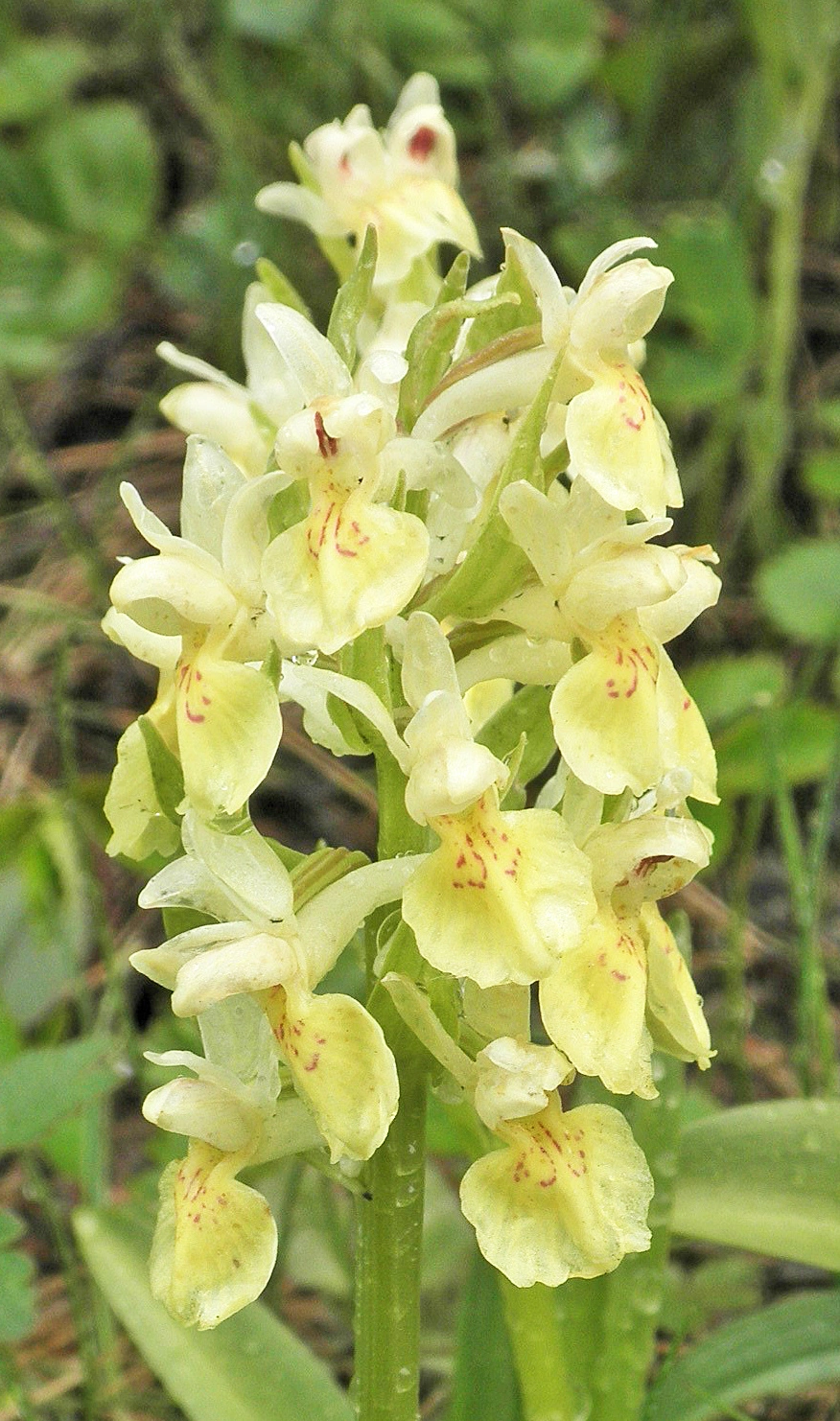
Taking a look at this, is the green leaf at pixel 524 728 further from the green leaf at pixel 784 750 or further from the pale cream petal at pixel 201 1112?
the green leaf at pixel 784 750

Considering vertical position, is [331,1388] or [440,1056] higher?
[440,1056]

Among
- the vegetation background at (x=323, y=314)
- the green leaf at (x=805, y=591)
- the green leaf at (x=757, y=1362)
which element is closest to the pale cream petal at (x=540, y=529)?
the vegetation background at (x=323, y=314)

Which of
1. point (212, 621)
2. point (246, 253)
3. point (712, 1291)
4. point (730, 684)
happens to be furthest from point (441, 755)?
point (246, 253)

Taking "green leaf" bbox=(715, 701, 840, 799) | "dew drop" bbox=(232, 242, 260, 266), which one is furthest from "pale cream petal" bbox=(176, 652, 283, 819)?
"dew drop" bbox=(232, 242, 260, 266)

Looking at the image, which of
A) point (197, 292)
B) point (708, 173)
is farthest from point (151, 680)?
point (708, 173)

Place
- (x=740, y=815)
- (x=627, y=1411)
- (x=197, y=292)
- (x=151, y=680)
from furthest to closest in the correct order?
(x=197, y=292)
(x=151, y=680)
(x=740, y=815)
(x=627, y=1411)

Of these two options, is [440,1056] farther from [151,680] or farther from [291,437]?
[151,680]

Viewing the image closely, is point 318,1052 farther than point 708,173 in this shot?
No
